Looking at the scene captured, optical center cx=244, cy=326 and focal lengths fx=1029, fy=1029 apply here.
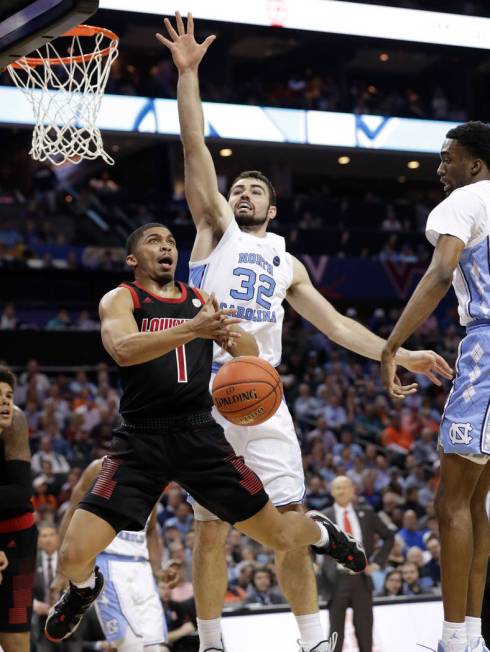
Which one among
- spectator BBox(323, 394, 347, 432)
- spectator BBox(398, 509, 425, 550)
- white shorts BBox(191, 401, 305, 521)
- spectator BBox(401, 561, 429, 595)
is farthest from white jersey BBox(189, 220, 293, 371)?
spectator BBox(323, 394, 347, 432)

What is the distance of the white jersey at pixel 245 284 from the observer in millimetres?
5500

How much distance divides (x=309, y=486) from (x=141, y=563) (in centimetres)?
654

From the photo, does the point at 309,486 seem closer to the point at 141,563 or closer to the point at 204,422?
the point at 141,563

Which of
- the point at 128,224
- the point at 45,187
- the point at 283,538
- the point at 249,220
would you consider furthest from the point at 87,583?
the point at 45,187

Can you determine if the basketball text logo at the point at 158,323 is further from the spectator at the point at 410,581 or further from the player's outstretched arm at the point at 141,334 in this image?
the spectator at the point at 410,581

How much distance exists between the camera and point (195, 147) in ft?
17.5

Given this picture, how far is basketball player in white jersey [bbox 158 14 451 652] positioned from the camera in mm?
5230

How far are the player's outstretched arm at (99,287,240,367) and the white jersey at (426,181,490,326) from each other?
0.98 m

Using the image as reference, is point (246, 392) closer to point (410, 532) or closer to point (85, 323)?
point (410, 532)

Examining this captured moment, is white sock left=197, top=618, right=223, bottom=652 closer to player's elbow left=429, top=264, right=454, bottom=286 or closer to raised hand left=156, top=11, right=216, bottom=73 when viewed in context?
player's elbow left=429, top=264, right=454, bottom=286

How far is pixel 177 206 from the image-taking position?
20.8 metres

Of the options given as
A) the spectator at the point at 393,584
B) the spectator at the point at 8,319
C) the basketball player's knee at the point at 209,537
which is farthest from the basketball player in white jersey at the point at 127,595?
the spectator at the point at 8,319

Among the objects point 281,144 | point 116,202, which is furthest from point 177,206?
point 281,144

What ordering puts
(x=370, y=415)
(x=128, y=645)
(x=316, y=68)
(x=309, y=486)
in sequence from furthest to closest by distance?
(x=316, y=68) < (x=370, y=415) < (x=309, y=486) < (x=128, y=645)
